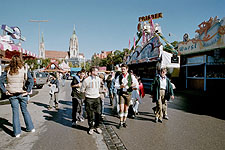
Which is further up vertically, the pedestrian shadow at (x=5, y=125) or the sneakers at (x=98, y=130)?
the sneakers at (x=98, y=130)

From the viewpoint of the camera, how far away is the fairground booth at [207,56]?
39.9 ft

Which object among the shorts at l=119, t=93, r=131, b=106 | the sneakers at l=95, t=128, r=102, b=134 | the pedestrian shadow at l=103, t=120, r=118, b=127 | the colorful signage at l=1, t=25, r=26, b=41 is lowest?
the pedestrian shadow at l=103, t=120, r=118, b=127

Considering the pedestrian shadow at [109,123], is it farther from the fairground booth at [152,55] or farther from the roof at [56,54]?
the roof at [56,54]

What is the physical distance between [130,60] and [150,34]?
527 cm

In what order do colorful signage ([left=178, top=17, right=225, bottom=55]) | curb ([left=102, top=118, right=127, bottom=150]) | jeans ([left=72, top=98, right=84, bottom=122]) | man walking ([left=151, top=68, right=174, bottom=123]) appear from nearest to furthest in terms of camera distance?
1. curb ([left=102, top=118, right=127, bottom=150])
2. jeans ([left=72, top=98, right=84, bottom=122])
3. man walking ([left=151, top=68, right=174, bottom=123])
4. colorful signage ([left=178, top=17, right=225, bottom=55])

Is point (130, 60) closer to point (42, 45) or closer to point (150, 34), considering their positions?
point (150, 34)

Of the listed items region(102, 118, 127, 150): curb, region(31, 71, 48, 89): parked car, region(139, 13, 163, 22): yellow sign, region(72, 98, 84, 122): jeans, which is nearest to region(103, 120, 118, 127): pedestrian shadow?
region(102, 118, 127, 150): curb

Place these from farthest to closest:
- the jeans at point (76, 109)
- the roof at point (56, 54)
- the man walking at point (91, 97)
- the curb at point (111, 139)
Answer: the roof at point (56, 54)
the jeans at point (76, 109)
the man walking at point (91, 97)
the curb at point (111, 139)

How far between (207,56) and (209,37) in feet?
4.80

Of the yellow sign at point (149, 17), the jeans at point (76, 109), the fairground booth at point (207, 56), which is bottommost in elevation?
the jeans at point (76, 109)

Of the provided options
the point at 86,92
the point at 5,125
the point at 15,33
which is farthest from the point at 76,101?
the point at 15,33

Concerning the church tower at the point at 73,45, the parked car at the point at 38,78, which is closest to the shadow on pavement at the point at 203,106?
the parked car at the point at 38,78

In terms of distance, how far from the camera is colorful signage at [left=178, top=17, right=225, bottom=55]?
38.5 ft

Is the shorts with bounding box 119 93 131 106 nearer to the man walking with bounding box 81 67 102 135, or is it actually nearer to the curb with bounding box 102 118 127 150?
the man walking with bounding box 81 67 102 135
